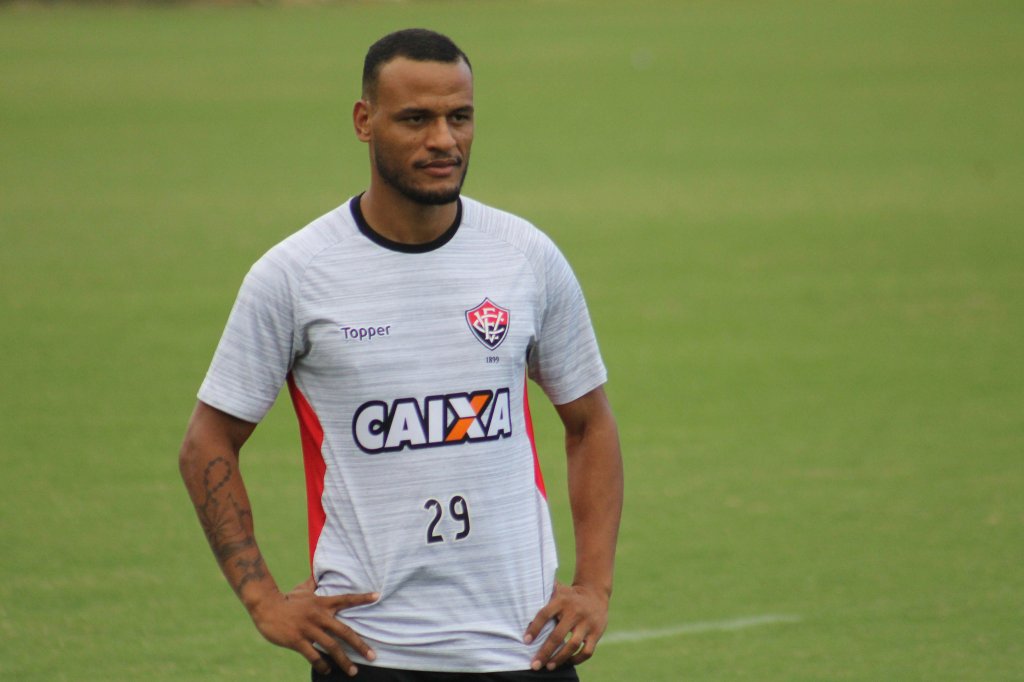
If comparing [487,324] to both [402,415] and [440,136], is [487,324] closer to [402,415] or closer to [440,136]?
[402,415]

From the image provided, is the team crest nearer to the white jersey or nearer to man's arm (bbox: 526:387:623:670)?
A: the white jersey

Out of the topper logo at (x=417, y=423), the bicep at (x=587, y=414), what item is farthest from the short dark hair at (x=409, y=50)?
the bicep at (x=587, y=414)

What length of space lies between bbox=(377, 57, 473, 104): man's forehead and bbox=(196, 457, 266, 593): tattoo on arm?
921 millimetres

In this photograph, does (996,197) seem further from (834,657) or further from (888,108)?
(834,657)

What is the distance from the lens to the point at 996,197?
65.1ft

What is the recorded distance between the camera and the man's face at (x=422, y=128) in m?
3.71

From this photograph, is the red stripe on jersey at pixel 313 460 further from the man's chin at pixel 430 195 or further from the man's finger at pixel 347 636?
the man's chin at pixel 430 195

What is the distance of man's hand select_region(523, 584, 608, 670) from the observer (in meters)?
3.81

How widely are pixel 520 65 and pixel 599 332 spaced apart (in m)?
21.1

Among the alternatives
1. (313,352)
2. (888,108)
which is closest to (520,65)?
(888,108)

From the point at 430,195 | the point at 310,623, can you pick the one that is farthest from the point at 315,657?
the point at 430,195

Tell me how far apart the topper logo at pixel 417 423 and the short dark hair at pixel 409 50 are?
Answer: 0.72 m

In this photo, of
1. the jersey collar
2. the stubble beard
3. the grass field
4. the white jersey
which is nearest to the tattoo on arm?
the white jersey

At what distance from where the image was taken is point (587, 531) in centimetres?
402
